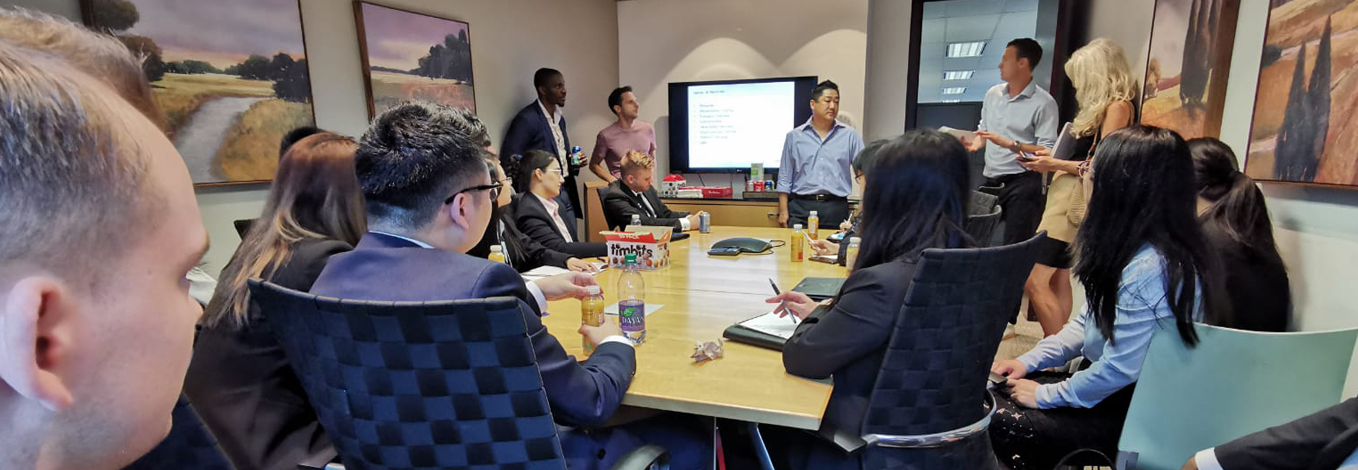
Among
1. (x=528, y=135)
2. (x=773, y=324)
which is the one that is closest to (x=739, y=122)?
(x=528, y=135)

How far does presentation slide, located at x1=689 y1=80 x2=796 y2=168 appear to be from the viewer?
4.98 metres

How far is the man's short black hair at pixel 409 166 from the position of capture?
3.68 ft

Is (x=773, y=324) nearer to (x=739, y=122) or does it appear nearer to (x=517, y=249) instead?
(x=517, y=249)

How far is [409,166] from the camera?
3.66ft

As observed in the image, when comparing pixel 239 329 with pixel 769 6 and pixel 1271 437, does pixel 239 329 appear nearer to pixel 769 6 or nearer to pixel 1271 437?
pixel 1271 437

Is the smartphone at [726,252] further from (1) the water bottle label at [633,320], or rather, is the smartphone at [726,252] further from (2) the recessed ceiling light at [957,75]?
(2) the recessed ceiling light at [957,75]

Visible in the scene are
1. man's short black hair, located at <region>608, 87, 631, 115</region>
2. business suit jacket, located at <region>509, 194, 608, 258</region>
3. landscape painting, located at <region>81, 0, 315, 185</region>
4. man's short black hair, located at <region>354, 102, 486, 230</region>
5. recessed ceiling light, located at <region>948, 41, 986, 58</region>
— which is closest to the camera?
man's short black hair, located at <region>354, 102, 486, 230</region>

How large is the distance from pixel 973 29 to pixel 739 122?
3.78 metres

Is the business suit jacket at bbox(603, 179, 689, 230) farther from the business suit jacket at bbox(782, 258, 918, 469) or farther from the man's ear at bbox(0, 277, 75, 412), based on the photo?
the man's ear at bbox(0, 277, 75, 412)

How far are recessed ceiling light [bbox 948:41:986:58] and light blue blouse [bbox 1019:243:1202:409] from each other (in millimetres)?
7337

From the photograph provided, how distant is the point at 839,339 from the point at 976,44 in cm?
815

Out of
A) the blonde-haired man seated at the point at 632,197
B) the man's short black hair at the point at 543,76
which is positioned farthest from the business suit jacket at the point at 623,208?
the man's short black hair at the point at 543,76

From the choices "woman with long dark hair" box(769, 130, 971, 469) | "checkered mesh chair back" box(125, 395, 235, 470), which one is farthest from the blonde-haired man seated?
"checkered mesh chair back" box(125, 395, 235, 470)

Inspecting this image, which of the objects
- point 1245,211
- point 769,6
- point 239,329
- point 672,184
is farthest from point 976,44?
point 239,329
